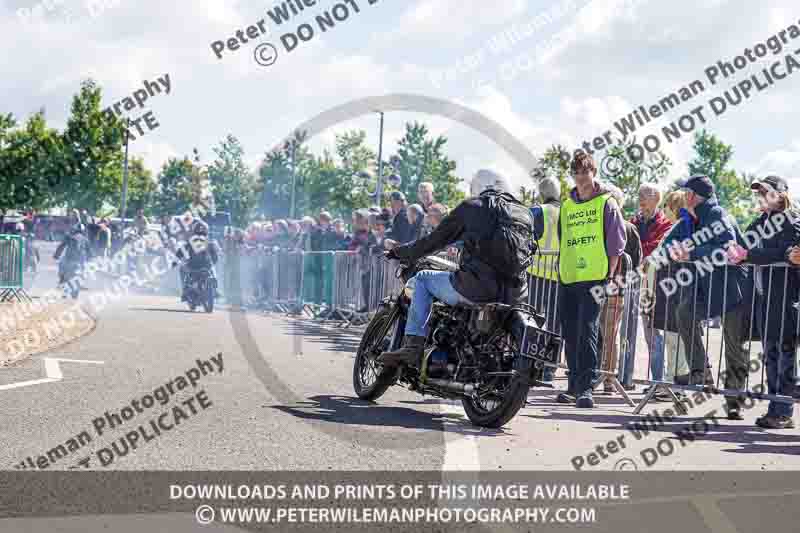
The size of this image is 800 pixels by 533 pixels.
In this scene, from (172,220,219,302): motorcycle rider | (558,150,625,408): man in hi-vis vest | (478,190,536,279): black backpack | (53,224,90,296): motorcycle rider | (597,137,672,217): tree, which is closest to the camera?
(478,190,536,279): black backpack

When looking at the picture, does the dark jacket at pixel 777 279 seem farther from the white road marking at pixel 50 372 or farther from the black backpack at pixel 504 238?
the white road marking at pixel 50 372

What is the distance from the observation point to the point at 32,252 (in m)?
31.8

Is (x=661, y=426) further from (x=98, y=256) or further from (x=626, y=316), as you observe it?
(x=98, y=256)

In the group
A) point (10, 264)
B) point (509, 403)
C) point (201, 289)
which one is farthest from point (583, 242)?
point (10, 264)

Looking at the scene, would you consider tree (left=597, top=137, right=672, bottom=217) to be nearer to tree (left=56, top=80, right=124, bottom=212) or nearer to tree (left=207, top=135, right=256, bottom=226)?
tree (left=56, top=80, right=124, bottom=212)

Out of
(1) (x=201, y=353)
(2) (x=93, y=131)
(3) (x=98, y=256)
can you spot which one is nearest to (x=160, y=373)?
(1) (x=201, y=353)

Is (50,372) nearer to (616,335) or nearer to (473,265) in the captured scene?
(473,265)

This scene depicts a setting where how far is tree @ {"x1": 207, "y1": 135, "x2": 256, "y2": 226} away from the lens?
91.2m

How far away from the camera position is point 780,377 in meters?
8.21

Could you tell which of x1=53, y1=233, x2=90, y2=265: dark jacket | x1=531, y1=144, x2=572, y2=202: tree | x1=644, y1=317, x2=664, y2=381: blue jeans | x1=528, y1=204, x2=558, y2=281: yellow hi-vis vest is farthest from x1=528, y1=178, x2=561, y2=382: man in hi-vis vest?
x1=531, y1=144, x2=572, y2=202: tree

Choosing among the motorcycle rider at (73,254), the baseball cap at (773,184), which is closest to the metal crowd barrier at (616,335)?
the baseball cap at (773,184)

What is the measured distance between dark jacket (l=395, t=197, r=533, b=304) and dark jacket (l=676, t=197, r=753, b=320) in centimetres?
205

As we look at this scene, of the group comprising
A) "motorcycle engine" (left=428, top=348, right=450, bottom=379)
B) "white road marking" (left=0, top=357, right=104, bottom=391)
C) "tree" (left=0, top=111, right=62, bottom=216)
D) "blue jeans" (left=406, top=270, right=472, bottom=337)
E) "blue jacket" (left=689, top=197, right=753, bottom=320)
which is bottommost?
"white road marking" (left=0, top=357, right=104, bottom=391)

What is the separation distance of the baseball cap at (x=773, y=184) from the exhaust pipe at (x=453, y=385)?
2.84 m
